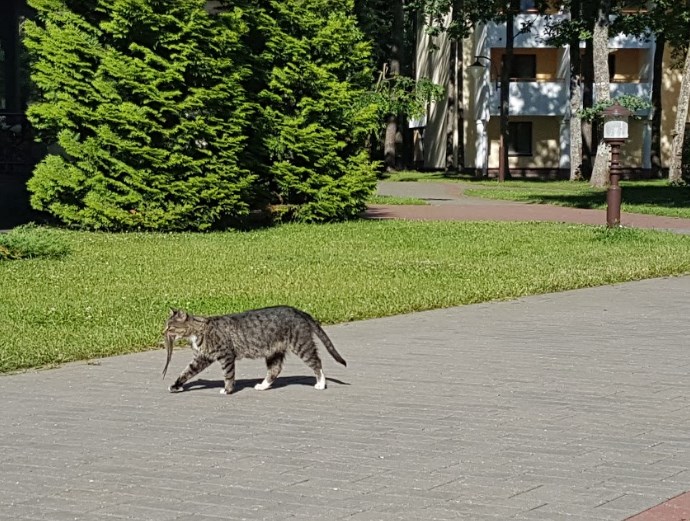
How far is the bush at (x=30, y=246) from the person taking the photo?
752 inches

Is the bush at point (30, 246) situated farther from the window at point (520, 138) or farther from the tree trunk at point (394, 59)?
the window at point (520, 138)

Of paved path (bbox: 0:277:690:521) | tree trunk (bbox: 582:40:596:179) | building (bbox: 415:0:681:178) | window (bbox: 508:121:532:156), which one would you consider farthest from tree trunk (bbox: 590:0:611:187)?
paved path (bbox: 0:277:690:521)

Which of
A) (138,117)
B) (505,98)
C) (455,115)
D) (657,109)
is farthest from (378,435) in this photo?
(455,115)

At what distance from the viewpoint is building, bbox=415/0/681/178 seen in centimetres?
5975

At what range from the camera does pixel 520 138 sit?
6175 centimetres

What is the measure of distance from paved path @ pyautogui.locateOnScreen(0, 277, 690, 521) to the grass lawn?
2090 cm

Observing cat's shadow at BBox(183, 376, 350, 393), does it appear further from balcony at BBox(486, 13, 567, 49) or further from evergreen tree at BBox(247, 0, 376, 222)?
balcony at BBox(486, 13, 567, 49)

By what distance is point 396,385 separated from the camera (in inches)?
387

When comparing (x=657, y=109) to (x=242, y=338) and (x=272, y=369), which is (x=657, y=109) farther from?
(x=242, y=338)

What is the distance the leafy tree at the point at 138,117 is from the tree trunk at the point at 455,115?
38.2 metres

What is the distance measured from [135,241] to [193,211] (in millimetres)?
2429

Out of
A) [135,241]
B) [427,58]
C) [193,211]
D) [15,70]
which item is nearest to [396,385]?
[135,241]

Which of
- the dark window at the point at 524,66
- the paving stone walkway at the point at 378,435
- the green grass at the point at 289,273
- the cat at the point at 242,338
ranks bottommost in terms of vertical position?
the green grass at the point at 289,273

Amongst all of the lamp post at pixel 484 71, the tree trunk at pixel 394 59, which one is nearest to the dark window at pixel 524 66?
the lamp post at pixel 484 71
